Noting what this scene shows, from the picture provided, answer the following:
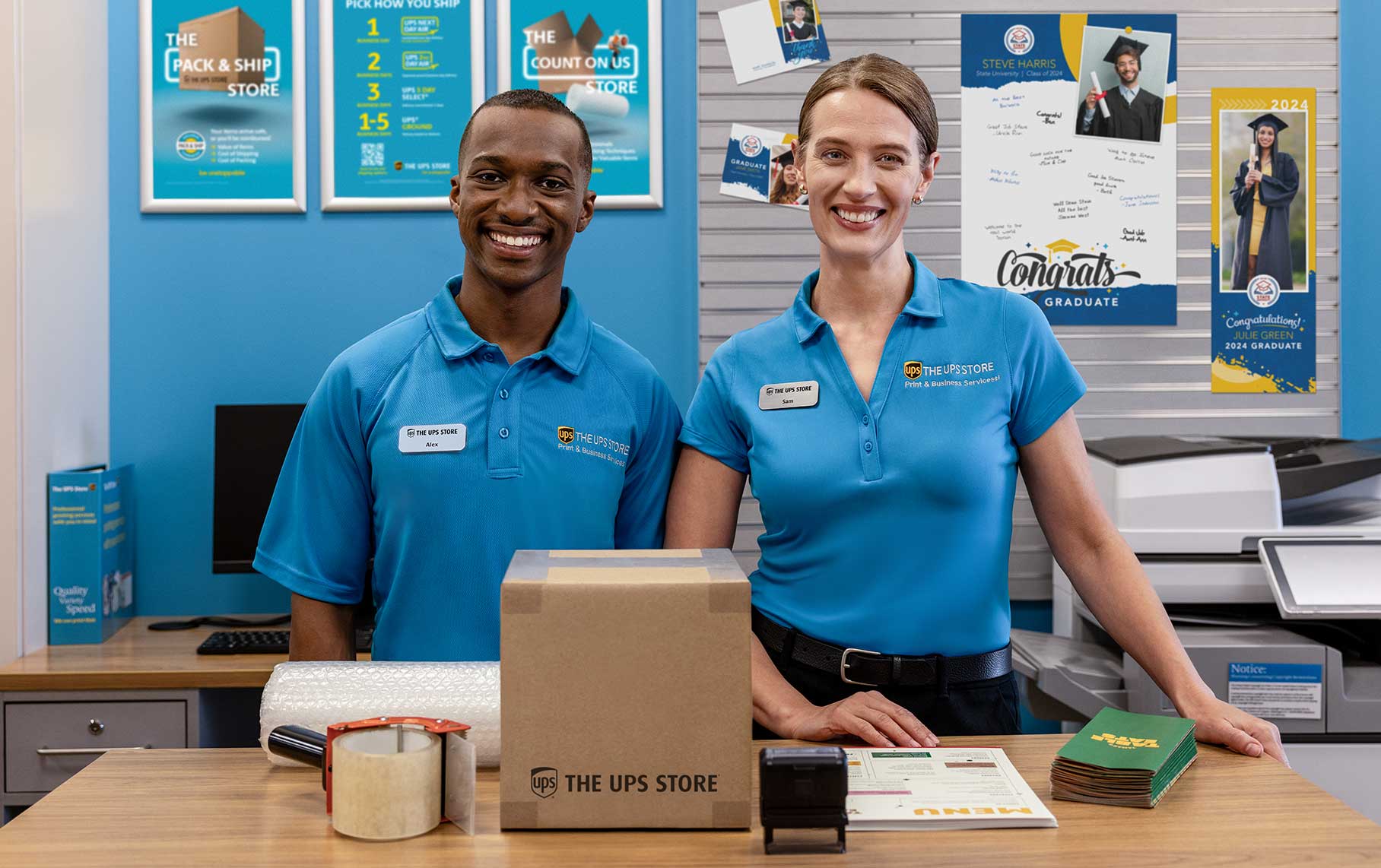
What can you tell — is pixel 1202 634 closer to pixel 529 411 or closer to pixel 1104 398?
pixel 1104 398

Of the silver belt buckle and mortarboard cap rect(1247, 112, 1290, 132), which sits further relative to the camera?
mortarboard cap rect(1247, 112, 1290, 132)

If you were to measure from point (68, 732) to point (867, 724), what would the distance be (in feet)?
6.36

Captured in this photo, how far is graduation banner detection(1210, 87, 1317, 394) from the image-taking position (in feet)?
9.68

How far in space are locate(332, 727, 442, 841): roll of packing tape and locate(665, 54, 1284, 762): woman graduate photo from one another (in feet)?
1.62

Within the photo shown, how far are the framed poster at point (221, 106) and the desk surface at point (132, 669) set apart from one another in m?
1.13

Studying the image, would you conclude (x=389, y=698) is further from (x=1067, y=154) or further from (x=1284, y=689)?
(x=1067, y=154)

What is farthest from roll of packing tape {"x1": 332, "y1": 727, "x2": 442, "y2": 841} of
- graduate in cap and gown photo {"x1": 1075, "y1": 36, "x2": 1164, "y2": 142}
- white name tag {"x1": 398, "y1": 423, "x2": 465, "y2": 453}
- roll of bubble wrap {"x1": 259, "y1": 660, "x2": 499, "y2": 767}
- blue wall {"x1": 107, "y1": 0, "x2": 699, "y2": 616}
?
graduate in cap and gown photo {"x1": 1075, "y1": 36, "x2": 1164, "y2": 142}

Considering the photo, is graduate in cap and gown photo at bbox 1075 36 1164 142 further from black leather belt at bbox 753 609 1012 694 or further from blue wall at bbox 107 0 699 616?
black leather belt at bbox 753 609 1012 694

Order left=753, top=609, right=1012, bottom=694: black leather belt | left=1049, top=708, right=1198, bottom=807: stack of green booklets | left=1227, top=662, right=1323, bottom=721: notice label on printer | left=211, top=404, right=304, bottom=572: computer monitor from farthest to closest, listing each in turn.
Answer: left=211, top=404, right=304, bottom=572: computer monitor < left=1227, top=662, right=1323, bottom=721: notice label on printer < left=753, top=609, right=1012, bottom=694: black leather belt < left=1049, top=708, right=1198, bottom=807: stack of green booklets

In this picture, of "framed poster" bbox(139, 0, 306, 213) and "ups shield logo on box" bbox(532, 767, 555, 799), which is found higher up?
"framed poster" bbox(139, 0, 306, 213)

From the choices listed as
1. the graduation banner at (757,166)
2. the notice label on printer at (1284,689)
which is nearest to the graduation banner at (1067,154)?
the graduation banner at (757,166)

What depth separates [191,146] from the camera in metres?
2.91

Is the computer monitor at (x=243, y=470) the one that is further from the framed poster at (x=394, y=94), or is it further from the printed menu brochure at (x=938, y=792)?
the printed menu brochure at (x=938, y=792)

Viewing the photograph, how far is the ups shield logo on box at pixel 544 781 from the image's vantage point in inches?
42.0
